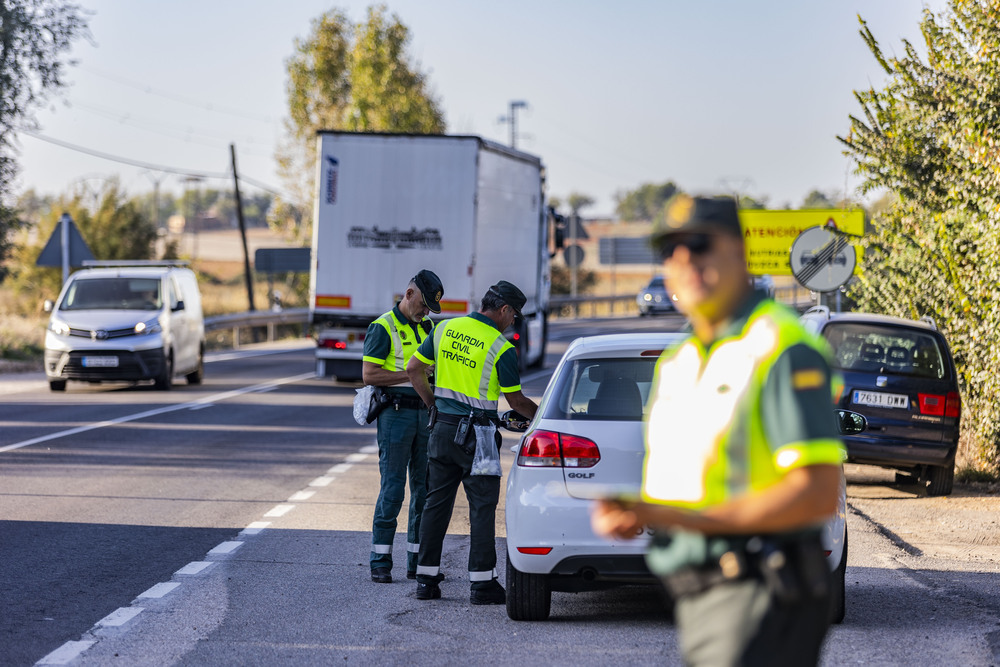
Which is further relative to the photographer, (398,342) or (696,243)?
(398,342)

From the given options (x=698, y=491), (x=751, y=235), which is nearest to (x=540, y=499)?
(x=698, y=491)

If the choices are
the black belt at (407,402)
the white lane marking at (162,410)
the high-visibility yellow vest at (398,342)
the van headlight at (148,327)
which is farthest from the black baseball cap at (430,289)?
the van headlight at (148,327)

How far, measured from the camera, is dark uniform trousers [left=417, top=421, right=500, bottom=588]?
727 centimetres

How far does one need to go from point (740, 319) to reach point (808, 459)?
377 mm

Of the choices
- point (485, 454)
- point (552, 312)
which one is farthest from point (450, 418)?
point (552, 312)

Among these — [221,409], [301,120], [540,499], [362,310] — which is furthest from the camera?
[301,120]

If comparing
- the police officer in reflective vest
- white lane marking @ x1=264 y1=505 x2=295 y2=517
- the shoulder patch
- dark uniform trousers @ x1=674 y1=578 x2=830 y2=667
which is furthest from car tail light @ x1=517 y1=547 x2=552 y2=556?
white lane marking @ x1=264 y1=505 x2=295 y2=517

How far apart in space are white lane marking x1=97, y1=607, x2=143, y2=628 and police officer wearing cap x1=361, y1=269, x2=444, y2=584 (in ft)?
4.94

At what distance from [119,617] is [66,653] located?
2.50 feet

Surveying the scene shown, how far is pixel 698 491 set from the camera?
122 inches

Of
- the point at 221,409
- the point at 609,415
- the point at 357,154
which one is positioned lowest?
the point at 221,409

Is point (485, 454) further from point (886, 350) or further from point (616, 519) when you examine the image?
point (886, 350)

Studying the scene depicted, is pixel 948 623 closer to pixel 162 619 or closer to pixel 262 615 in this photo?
pixel 262 615

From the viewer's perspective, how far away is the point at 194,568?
8133 mm
